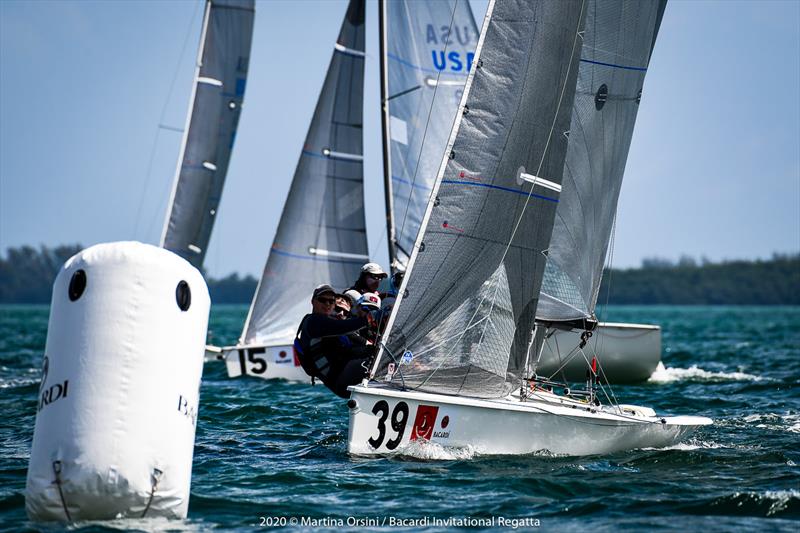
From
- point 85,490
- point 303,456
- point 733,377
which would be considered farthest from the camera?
point 733,377

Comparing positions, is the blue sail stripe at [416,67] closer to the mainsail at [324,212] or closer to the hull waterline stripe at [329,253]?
the mainsail at [324,212]

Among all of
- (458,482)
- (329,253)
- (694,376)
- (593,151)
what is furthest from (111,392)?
(694,376)

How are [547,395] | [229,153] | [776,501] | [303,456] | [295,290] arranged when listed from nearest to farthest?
[776,501]
[303,456]
[547,395]
[295,290]
[229,153]

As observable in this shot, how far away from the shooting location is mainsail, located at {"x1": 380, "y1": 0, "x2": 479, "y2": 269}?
18.0 metres

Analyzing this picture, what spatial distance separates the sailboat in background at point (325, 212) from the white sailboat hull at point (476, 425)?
33.8 feet

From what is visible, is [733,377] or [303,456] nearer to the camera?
[303,456]

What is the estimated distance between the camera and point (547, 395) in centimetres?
1003

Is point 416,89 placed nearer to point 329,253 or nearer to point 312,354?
point 329,253

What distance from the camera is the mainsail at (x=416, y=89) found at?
18.0 m

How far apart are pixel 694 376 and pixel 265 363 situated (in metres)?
7.32

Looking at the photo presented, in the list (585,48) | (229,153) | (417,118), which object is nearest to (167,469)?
(585,48)

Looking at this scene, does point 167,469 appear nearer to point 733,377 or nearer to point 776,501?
point 776,501

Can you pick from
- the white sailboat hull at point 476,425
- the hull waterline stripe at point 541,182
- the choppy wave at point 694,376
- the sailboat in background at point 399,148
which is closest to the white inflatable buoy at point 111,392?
the white sailboat hull at point 476,425

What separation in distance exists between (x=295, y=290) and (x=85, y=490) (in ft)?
44.0
